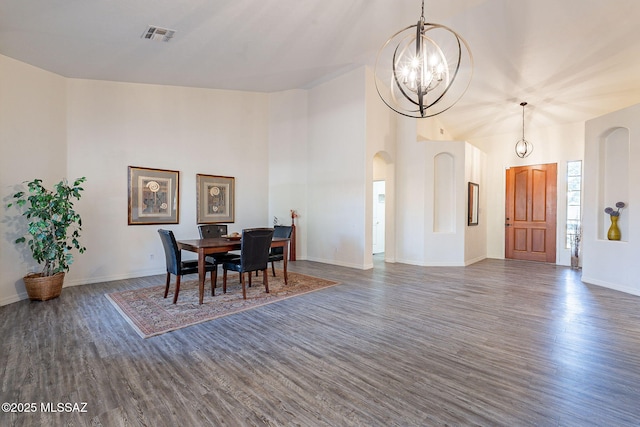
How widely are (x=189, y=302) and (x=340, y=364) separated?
234 cm

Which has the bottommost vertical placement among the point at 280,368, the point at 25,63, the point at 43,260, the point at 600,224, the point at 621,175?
the point at 280,368

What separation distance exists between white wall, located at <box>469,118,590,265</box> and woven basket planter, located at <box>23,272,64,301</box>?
27.9 ft

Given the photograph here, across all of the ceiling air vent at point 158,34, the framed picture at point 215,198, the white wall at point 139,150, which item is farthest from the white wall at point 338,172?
the ceiling air vent at point 158,34

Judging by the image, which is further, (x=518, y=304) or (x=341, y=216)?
(x=341, y=216)

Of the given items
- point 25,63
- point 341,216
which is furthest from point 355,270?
point 25,63

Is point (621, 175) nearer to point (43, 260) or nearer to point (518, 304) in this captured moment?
point (518, 304)

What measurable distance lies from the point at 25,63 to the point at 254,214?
4.32 meters

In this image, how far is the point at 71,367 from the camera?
230 cm

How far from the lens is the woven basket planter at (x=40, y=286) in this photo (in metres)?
3.91

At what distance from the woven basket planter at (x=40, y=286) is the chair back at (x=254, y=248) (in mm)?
2450

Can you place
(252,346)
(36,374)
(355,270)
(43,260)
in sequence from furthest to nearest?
(355,270) < (43,260) < (252,346) < (36,374)

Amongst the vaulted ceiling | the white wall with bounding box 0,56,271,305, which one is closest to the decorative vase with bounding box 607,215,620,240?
the vaulted ceiling

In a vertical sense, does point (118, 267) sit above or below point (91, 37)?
below

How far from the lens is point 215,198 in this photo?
6352mm
